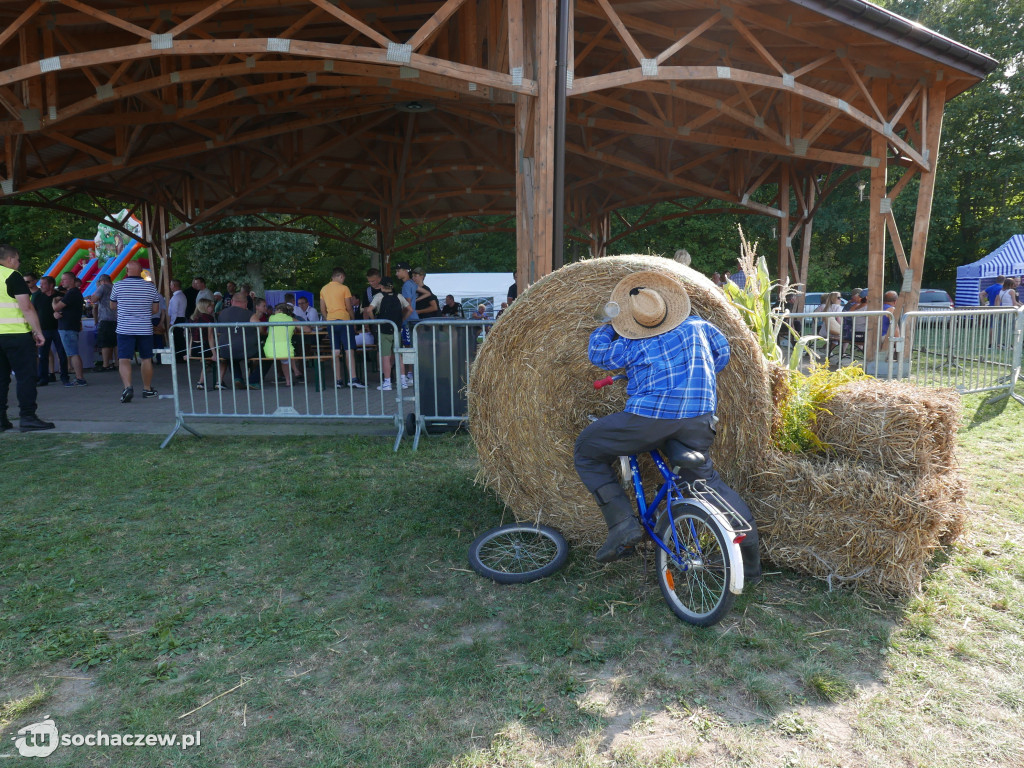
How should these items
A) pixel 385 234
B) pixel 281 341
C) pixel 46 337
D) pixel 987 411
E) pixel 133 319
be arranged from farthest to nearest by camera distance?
pixel 385 234
pixel 46 337
pixel 281 341
pixel 133 319
pixel 987 411

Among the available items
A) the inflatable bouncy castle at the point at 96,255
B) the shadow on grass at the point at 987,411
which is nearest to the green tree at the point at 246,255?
the inflatable bouncy castle at the point at 96,255

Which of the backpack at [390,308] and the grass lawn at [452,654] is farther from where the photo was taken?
the backpack at [390,308]

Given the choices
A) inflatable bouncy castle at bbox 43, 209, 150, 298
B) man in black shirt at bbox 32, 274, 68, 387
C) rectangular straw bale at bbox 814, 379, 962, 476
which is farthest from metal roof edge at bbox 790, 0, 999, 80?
inflatable bouncy castle at bbox 43, 209, 150, 298

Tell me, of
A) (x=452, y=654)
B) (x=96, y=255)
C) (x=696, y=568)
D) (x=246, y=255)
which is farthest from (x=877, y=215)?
(x=96, y=255)

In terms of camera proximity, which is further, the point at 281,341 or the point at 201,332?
the point at 281,341

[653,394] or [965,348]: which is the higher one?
[653,394]

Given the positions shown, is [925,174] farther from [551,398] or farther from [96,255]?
[96,255]

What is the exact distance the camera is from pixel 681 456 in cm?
348

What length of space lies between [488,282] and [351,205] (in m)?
8.31

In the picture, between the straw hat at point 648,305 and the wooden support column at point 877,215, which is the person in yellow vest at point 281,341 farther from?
the wooden support column at point 877,215

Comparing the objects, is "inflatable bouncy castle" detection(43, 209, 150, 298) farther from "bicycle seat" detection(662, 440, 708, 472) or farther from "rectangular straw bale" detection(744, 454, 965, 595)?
"rectangular straw bale" detection(744, 454, 965, 595)

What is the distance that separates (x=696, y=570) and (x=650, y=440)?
0.68m

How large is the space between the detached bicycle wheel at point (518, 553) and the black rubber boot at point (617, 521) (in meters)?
0.41

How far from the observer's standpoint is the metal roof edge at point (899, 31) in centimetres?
845
